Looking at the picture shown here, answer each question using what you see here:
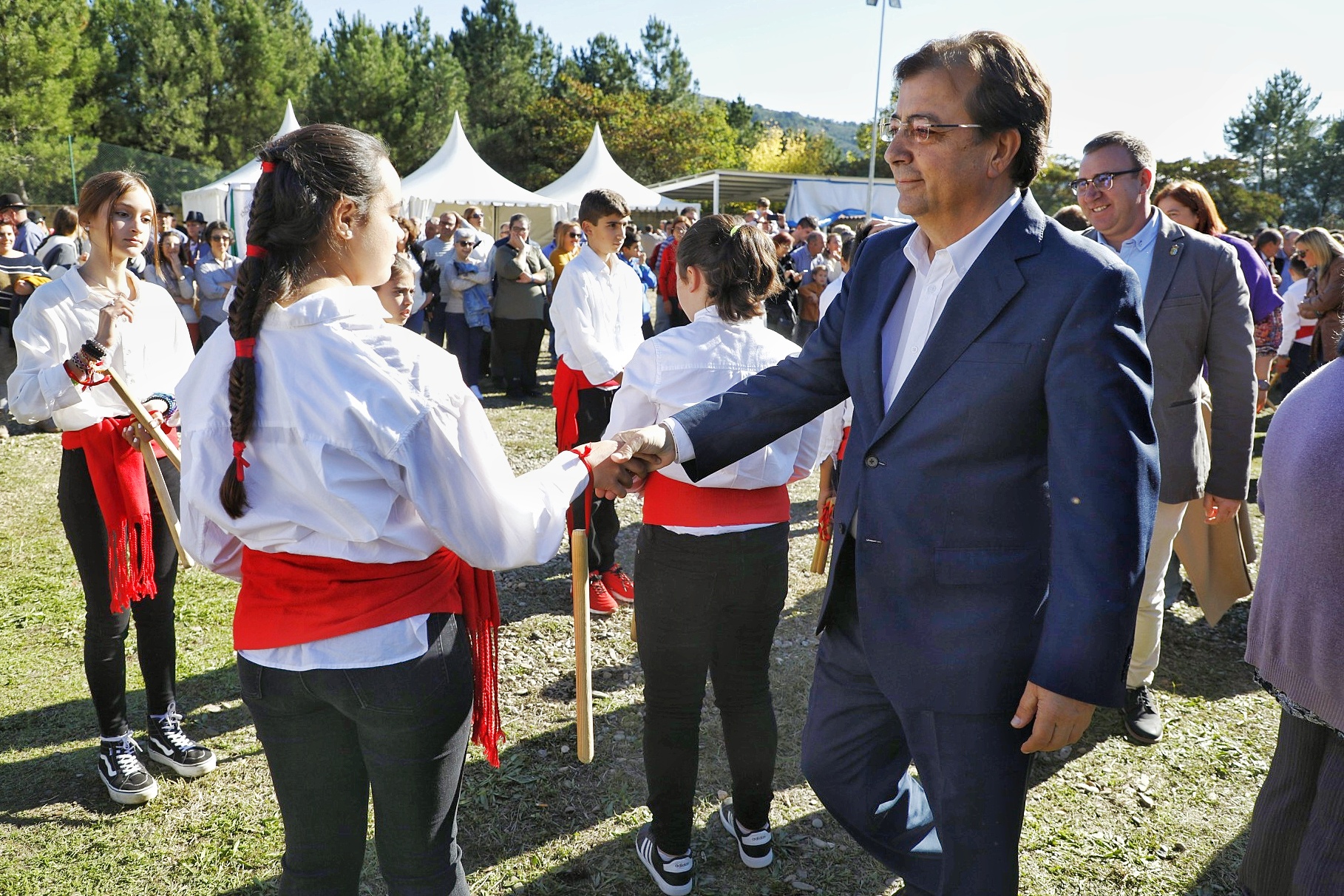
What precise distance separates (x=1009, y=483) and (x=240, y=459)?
4.92ft

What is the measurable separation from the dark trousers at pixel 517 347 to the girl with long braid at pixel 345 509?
30.4ft

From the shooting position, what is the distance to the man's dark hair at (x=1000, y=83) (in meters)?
1.88

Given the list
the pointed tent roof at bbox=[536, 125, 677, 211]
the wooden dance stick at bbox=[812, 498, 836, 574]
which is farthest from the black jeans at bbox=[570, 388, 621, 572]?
the pointed tent roof at bbox=[536, 125, 677, 211]

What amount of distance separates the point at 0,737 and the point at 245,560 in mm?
2738

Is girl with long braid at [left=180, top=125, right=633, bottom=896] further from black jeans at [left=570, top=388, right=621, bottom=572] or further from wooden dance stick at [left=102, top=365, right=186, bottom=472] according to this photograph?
black jeans at [left=570, top=388, right=621, bottom=572]

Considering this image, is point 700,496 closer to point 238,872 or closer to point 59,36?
point 238,872

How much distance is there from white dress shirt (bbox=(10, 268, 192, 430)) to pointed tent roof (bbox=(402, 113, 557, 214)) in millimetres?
15400

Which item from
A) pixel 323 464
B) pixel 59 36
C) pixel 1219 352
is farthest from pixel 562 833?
pixel 59 36

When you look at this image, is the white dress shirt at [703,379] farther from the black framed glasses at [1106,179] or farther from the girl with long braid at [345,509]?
the black framed glasses at [1106,179]

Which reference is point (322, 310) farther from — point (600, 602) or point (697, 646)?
point (600, 602)

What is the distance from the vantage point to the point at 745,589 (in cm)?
271

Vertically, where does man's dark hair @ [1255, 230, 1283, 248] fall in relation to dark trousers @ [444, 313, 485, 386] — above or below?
above

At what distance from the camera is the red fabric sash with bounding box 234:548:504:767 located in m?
1.76

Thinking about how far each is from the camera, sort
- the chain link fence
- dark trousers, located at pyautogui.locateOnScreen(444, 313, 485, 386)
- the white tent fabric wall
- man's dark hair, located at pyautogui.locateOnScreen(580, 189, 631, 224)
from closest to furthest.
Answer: man's dark hair, located at pyautogui.locateOnScreen(580, 189, 631, 224), dark trousers, located at pyautogui.locateOnScreen(444, 313, 485, 386), the chain link fence, the white tent fabric wall
